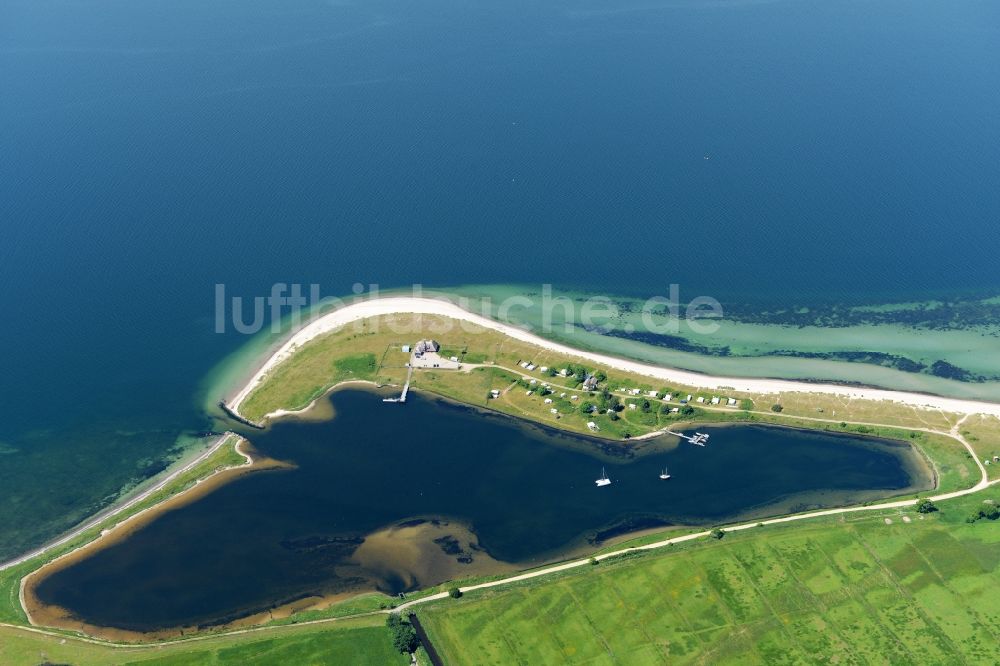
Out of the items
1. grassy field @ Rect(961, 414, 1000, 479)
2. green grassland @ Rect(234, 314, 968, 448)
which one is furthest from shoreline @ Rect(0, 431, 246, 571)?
grassy field @ Rect(961, 414, 1000, 479)

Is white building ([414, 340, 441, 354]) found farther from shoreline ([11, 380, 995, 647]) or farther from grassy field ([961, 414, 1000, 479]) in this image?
grassy field ([961, 414, 1000, 479])

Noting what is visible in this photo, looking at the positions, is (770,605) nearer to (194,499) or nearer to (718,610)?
(718,610)

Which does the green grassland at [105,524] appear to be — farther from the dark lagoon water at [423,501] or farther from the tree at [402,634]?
the tree at [402,634]

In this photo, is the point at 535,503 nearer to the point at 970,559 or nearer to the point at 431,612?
the point at 431,612

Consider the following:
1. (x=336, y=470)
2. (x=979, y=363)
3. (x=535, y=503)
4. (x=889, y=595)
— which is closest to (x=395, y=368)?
(x=336, y=470)

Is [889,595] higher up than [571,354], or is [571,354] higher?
[571,354]

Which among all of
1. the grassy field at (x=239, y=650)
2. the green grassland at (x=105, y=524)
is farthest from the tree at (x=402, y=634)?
the green grassland at (x=105, y=524)
